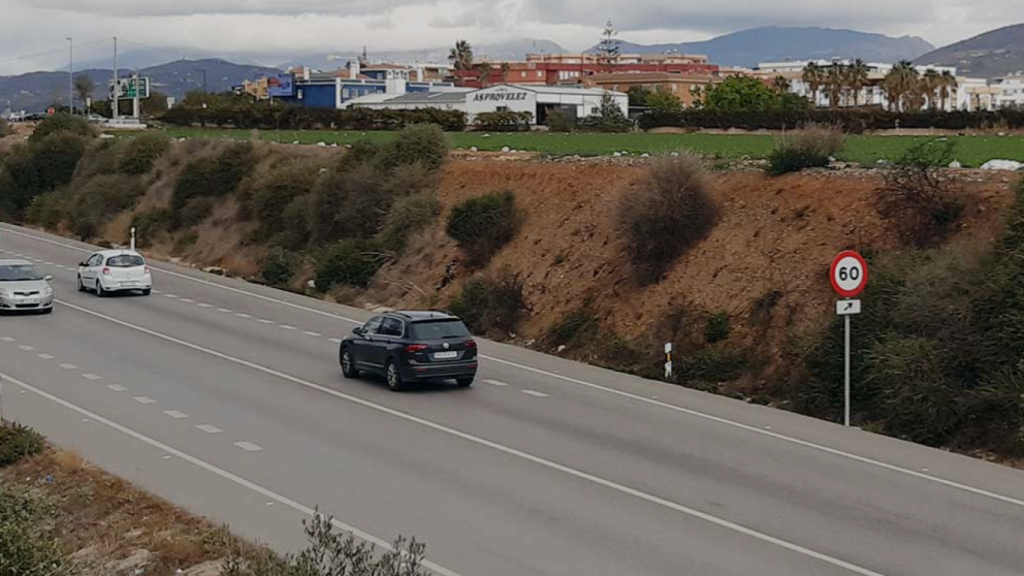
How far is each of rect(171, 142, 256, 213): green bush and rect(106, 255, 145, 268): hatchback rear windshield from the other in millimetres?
16332

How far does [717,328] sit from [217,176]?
3540 centimetres

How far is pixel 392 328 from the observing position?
24141 mm

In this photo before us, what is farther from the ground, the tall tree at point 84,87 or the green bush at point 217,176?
the tall tree at point 84,87

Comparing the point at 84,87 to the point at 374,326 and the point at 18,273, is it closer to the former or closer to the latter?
the point at 18,273

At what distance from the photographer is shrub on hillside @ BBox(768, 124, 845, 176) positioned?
31.2 m

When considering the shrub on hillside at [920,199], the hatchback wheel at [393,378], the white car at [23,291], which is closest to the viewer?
the hatchback wheel at [393,378]

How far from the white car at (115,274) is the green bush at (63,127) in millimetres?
37775

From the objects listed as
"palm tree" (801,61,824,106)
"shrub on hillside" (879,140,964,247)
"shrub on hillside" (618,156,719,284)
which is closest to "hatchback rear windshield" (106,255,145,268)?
"shrub on hillside" (618,156,719,284)

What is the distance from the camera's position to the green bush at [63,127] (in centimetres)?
7450

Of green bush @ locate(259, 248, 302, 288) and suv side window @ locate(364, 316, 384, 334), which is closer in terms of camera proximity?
suv side window @ locate(364, 316, 384, 334)

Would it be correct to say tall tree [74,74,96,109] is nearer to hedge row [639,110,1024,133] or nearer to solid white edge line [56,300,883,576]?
hedge row [639,110,1024,133]

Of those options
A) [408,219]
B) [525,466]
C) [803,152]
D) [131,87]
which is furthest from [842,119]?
[131,87]

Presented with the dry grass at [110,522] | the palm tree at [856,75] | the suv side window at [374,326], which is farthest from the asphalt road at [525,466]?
the palm tree at [856,75]

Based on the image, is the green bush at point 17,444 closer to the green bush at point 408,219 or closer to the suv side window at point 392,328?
the suv side window at point 392,328
